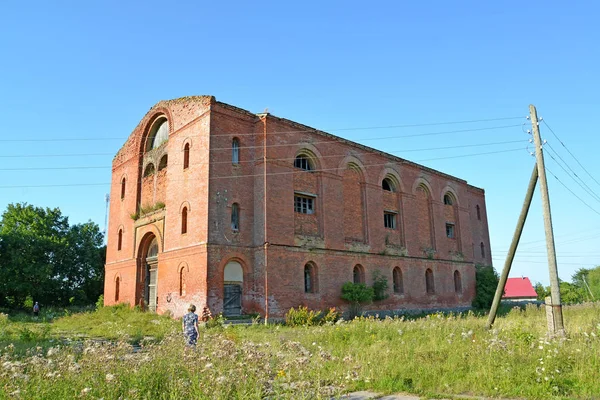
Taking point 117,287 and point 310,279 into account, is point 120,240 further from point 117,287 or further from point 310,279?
point 310,279

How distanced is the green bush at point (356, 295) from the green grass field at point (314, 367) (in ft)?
35.1

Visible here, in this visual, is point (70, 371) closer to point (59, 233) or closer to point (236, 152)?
point (236, 152)

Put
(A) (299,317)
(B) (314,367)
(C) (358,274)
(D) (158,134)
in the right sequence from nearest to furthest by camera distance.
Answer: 1. (B) (314,367)
2. (A) (299,317)
3. (C) (358,274)
4. (D) (158,134)

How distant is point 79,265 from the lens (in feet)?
115

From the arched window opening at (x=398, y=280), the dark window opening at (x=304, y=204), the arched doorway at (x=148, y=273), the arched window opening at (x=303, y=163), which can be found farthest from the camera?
the arched window opening at (x=398, y=280)

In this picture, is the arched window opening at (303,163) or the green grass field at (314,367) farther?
the arched window opening at (303,163)

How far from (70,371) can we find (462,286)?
2981 centimetres

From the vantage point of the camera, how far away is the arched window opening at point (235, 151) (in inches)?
801

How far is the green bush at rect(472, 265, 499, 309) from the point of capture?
31.7 m

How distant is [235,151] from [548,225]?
43.1 ft

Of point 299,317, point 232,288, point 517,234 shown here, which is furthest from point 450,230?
point 517,234

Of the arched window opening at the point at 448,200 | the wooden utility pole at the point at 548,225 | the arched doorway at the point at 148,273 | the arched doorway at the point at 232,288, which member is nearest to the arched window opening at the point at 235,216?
the arched doorway at the point at 232,288

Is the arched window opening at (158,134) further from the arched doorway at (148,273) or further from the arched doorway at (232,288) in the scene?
the arched doorway at (232,288)

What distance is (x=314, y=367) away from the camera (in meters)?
5.98
